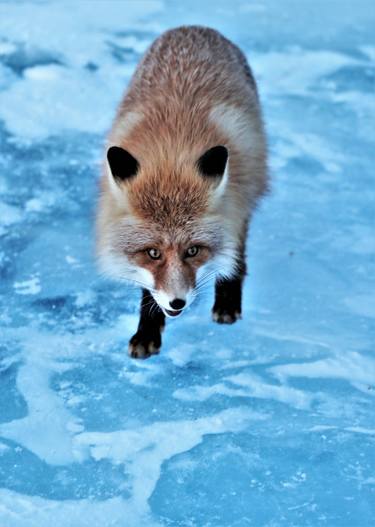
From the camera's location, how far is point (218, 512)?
3275 millimetres

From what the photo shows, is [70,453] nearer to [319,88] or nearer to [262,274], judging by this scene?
[262,274]

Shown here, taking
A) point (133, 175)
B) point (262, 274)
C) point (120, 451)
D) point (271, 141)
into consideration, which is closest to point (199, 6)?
point (271, 141)

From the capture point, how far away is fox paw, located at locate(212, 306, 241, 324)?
4316mm

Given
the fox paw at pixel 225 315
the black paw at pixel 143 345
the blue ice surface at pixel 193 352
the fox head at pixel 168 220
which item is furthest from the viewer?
the fox paw at pixel 225 315

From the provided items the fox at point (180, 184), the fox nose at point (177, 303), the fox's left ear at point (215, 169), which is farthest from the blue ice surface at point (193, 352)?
the fox's left ear at point (215, 169)

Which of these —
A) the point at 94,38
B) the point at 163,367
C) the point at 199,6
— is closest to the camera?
the point at 163,367

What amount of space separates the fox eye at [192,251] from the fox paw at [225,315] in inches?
32.1

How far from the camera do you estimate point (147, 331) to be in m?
4.12

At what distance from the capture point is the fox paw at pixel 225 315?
14.2 ft

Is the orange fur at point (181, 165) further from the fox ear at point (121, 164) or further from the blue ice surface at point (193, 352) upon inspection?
the blue ice surface at point (193, 352)

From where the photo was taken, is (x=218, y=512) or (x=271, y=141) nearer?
(x=218, y=512)

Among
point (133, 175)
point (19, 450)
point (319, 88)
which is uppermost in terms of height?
point (133, 175)

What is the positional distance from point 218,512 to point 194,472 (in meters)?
0.23

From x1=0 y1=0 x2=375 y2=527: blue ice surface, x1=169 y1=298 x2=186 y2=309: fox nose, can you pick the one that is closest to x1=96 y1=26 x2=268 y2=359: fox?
x1=169 y1=298 x2=186 y2=309: fox nose
